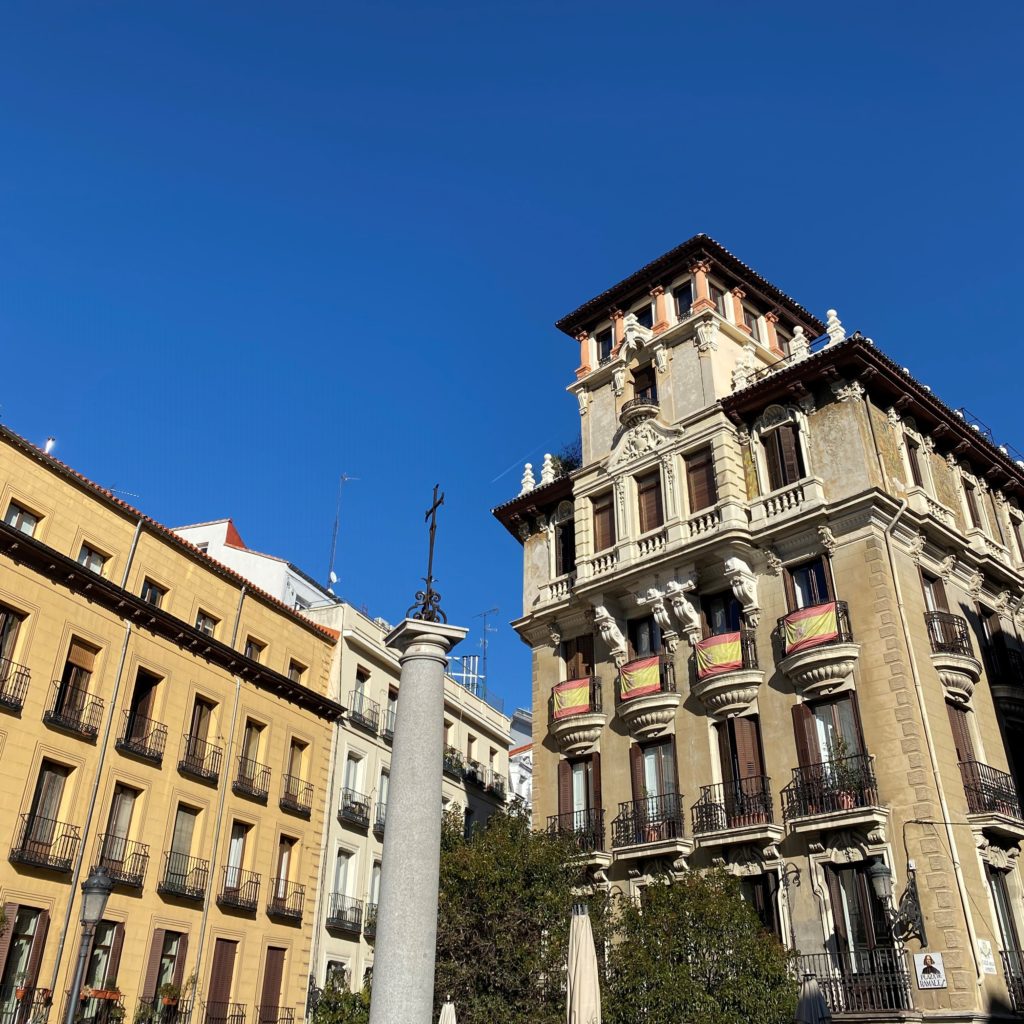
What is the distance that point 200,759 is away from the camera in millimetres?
31172

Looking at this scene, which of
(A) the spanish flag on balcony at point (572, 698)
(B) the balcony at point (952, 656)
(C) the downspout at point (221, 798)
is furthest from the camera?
(A) the spanish flag on balcony at point (572, 698)

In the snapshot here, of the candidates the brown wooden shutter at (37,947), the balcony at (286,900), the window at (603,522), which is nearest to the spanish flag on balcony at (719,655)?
the window at (603,522)

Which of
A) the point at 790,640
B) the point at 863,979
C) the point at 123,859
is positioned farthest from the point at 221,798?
the point at 863,979

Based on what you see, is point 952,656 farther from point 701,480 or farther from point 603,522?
point 603,522

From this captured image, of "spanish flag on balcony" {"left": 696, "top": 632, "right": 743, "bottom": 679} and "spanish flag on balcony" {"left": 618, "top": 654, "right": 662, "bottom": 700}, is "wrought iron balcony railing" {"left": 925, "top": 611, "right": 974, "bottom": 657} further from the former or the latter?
"spanish flag on balcony" {"left": 618, "top": 654, "right": 662, "bottom": 700}

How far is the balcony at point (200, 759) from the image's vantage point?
99.8 ft

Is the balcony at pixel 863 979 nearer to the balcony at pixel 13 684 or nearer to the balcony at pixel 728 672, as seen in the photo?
the balcony at pixel 728 672

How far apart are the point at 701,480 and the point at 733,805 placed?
9.48m

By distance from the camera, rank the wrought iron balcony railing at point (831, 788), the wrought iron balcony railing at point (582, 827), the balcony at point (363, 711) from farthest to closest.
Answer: the balcony at point (363, 711), the wrought iron balcony railing at point (582, 827), the wrought iron balcony railing at point (831, 788)

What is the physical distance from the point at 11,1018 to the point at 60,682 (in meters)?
8.18

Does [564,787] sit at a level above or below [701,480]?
below

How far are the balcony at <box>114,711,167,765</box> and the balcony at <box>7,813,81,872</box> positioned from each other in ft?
9.25

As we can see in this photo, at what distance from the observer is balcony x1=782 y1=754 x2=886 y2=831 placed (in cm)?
2219

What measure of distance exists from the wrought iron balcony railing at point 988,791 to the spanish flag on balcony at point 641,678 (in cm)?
806
